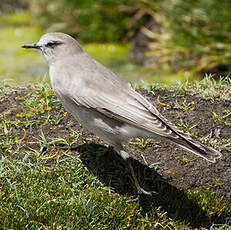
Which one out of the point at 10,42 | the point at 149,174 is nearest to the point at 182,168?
the point at 149,174

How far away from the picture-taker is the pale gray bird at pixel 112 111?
11.9 ft

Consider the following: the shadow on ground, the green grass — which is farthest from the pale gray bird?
the green grass

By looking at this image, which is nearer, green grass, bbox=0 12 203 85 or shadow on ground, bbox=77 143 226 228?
shadow on ground, bbox=77 143 226 228

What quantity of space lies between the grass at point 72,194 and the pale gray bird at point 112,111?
247 mm

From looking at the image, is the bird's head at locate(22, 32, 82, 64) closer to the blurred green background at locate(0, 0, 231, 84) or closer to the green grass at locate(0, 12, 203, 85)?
the blurred green background at locate(0, 0, 231, 84)

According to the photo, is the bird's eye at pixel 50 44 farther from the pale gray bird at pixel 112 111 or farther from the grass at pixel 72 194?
the grass at pixel 72 194

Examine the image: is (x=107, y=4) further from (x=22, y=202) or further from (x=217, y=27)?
(x=22, y=202)

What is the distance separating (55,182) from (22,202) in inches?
14.9

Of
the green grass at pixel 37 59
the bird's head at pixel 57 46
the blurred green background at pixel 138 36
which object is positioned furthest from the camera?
the green grass at pixel 37 59

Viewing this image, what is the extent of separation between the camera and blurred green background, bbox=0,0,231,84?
348 inches

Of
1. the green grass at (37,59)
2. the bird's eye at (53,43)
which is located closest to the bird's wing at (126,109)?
the bird's eye at (53,43)

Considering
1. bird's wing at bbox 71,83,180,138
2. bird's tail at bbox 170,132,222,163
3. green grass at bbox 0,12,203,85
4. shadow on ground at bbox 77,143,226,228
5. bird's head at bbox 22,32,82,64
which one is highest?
bird's head at bbox 22,32,82,64

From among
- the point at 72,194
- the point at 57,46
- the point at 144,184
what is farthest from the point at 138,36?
the point at 72,194

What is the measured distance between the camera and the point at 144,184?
3965mm
